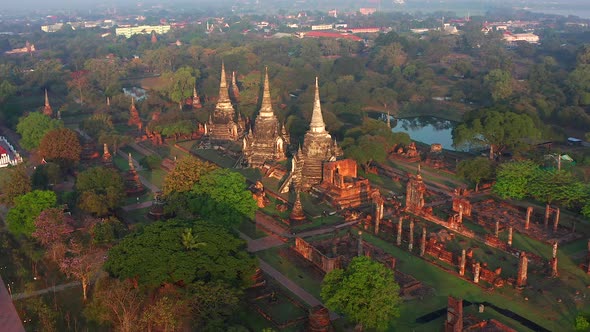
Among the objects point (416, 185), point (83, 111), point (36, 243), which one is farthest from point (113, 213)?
point (83, 111)

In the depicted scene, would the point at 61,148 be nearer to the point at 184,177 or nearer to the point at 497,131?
the point at 184,177

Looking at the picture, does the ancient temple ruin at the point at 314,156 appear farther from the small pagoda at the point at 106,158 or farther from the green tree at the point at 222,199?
the small pagoda at the point at 106,158

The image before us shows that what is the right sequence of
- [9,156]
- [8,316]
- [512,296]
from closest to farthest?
[8,316], [512,296], [9,156]

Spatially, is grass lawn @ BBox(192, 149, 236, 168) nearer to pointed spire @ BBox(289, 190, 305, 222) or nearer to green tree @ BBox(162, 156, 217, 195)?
green tree @ BBox(162, 156, 217, 195)

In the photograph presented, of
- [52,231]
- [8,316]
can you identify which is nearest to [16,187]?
[52,231]

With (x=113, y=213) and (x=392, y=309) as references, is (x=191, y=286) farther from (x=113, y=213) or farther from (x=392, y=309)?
(x=113, y=213)

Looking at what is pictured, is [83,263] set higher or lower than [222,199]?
lower
